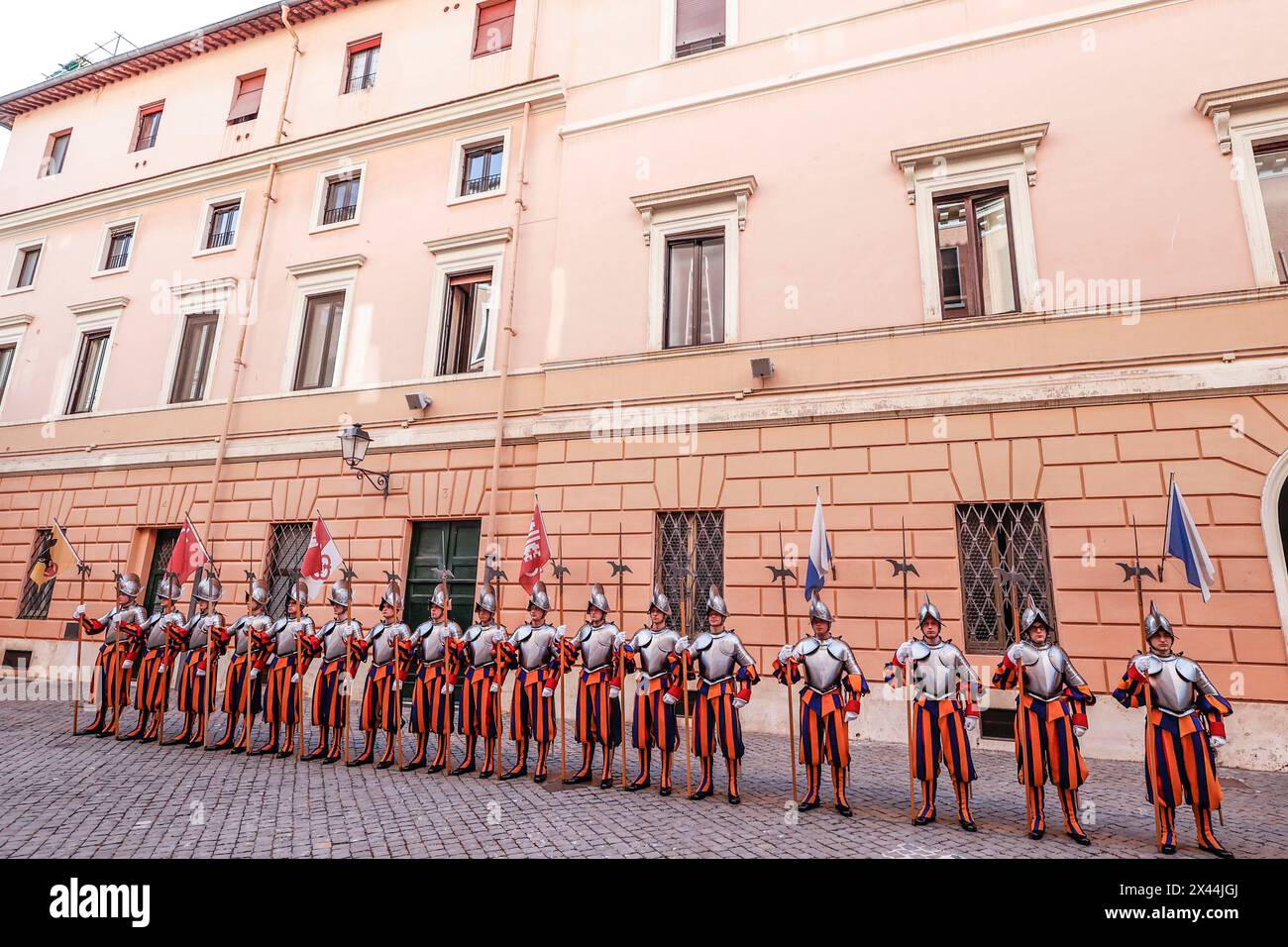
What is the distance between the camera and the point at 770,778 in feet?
23.7

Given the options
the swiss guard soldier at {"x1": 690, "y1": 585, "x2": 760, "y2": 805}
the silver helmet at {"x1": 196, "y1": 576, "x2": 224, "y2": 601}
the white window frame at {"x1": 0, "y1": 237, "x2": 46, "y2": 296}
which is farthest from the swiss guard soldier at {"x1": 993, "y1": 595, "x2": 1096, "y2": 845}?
the white window frame at {"x1": 0, "y1": 237, "x2": 46, "y2": 296}

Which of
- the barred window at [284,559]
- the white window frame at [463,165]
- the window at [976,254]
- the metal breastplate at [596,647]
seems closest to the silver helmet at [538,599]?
the metal breastplate at [596,647]

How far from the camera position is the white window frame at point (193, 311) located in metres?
14.8

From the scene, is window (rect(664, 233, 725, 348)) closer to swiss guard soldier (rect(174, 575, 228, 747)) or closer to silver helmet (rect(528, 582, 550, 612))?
silver helmet (rect(528, 582, 550, 612))

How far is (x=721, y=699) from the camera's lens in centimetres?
661

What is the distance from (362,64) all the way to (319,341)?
680 cm

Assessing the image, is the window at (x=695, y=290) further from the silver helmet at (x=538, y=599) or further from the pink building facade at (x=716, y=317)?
the silver helmet at (x=538, y=599)

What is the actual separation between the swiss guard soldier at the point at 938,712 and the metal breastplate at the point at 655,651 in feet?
7.01

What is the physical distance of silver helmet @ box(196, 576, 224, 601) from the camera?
29.7 feet

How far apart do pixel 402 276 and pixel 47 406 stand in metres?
9.87

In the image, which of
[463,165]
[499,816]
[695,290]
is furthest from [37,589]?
[695,290]

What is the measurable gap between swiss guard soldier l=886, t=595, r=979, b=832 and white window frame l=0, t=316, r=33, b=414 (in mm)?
21140

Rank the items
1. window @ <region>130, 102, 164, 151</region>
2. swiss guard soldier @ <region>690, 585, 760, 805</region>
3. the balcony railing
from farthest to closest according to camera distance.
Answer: window @ <region>130, 102, 164, 151</region> < the balcony railing < swiss guard soldier @ <region>690, 585, 760, 805</region>
